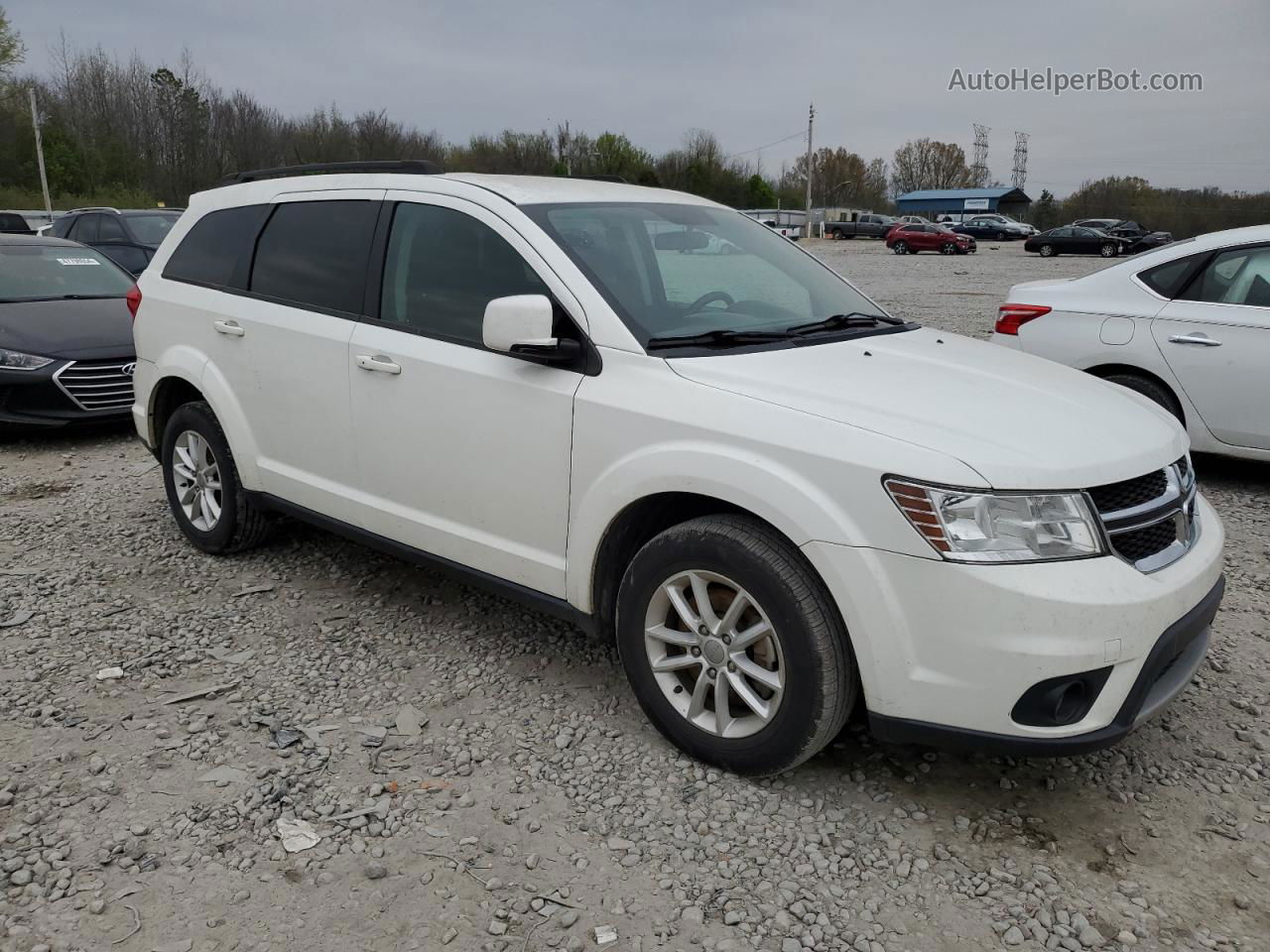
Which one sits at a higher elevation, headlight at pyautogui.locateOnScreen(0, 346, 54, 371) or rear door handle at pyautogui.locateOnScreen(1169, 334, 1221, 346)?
rear door handle at pyautogui.locateOnScreen(1169, 334, 1221, 346)

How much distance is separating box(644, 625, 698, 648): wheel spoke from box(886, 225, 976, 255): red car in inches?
1709

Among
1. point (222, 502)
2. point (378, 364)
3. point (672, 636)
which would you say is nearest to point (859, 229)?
point (222, 502)

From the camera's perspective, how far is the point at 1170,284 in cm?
617

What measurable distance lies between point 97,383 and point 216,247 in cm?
349

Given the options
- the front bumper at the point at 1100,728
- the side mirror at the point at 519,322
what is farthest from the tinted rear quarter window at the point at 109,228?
the front bumper at the point at 1100,728

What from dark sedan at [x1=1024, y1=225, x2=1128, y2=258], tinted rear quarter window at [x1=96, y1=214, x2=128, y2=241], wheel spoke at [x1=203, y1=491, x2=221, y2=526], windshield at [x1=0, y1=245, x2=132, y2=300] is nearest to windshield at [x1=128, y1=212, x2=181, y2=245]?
tinted rear quarter window at [x1=96, y1=214, x2=128, y2=241]

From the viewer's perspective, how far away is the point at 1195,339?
5.93m

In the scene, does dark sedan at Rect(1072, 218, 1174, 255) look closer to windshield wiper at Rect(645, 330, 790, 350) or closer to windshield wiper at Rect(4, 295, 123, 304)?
windshield wiper at Rect(4, 295, 123, 304)

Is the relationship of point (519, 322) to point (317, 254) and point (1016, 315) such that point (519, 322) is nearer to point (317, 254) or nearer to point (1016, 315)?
point (317, 254)

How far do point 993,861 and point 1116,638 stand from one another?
72 cm

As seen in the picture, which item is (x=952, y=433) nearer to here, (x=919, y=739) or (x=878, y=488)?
(x=878, y=488)

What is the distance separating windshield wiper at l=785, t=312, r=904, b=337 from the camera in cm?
359

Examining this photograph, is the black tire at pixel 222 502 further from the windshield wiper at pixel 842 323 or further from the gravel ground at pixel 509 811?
the windshield wiper at pixel 842 323

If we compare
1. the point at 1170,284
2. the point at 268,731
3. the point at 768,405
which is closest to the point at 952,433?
the point at 768,405
